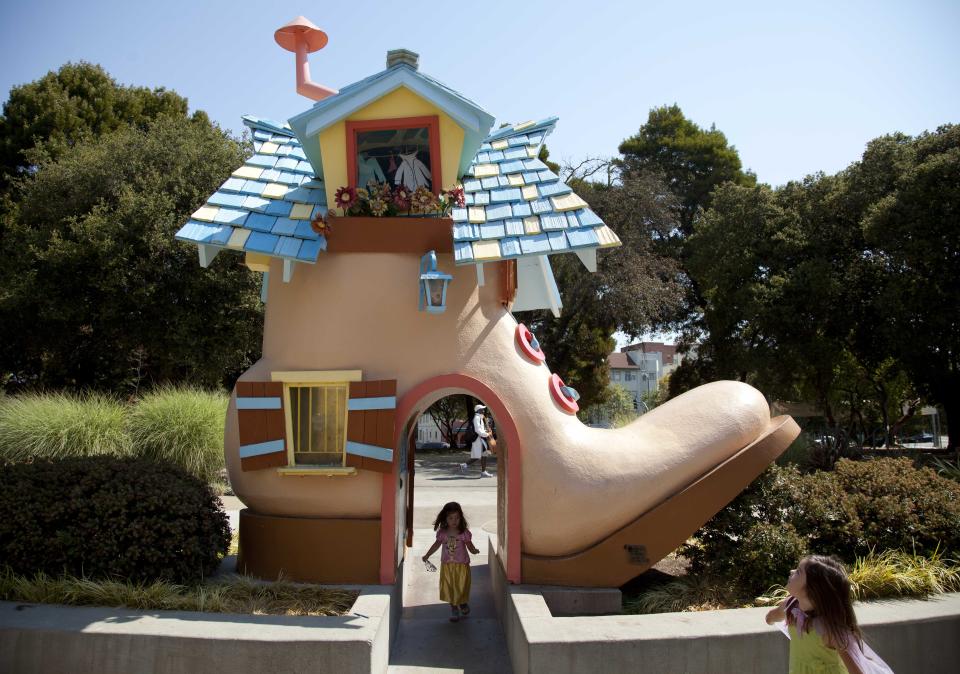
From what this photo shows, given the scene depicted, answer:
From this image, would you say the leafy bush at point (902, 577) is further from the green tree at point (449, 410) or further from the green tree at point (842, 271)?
the green tree at point (449, 410)

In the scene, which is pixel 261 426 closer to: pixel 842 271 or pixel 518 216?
pixel 518 216

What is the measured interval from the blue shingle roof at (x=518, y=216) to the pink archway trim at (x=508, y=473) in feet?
3.75

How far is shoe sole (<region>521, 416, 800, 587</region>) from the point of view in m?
6.46

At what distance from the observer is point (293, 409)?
6715mm

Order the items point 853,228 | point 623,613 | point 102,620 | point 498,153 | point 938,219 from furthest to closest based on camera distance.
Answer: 1. point 853,228
2. point 938,219
3. point 498,153
4. point 623,613
5. point 102,620

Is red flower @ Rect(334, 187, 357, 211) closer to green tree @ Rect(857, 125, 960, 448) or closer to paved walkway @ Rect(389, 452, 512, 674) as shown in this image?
paved walkway @ Rect(389, 452, 512, 674)

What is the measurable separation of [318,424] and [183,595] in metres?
1.77

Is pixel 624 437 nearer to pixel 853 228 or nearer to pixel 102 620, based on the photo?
pixel 102 620

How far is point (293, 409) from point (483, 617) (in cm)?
285

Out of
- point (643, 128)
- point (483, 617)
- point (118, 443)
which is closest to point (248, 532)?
point (483, 617)

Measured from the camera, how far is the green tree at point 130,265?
1692cm

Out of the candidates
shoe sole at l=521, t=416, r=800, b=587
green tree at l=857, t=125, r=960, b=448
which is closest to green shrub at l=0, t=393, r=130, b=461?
shoe sole at l=521, t=416, r=800, b=587

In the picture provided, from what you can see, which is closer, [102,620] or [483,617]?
[102,620]

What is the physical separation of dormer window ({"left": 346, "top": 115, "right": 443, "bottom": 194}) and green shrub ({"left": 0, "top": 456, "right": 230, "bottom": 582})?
338 centimetres
